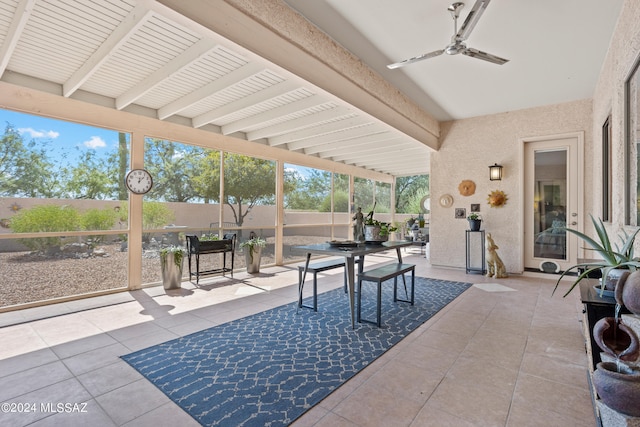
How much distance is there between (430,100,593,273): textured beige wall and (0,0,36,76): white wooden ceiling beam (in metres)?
6.34

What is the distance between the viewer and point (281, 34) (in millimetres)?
2676

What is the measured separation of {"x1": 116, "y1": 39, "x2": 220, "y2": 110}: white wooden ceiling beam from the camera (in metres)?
3.06

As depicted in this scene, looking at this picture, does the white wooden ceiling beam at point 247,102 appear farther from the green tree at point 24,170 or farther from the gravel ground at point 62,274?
the gravel ground at point 62,274

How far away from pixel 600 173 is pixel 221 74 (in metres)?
4.93

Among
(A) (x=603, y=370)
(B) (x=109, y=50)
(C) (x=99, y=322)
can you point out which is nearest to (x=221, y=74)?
(B) (x=109, y=50)

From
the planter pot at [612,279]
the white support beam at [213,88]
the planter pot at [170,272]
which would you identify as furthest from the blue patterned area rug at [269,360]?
the white support beam at [213,88]

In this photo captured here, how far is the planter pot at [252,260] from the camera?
5.95m

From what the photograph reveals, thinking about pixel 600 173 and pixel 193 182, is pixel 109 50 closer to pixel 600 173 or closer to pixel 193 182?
pixel 193 182

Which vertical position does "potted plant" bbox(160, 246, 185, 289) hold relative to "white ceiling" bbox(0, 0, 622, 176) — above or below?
below

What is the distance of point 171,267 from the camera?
15.4 feet

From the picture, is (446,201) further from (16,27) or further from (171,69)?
A: (16,27)

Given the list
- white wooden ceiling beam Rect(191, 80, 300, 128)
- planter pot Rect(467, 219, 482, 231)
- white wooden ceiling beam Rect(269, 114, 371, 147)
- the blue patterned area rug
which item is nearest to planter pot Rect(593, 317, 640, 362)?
the blue patterned area rug

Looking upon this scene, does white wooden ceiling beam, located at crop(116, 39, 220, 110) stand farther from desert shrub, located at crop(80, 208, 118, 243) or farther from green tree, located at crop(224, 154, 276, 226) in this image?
green tree, located at crop(224, 154, 276, 226)

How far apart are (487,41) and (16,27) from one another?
4492 mm
